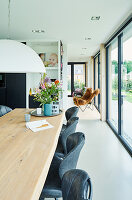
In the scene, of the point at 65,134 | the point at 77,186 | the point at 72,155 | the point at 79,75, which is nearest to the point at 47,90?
the point at 65,134

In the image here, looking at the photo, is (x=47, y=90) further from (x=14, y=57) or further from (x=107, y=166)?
(x=107, y=166)

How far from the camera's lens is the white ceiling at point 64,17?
271cm

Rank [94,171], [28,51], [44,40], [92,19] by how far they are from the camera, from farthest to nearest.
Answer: [44,40]
[92,19]
[94,171]
[28,51]

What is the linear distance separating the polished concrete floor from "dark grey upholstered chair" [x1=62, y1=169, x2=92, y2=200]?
1331mm

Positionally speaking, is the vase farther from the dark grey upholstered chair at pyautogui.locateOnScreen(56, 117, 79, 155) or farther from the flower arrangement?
the dark grey upholstered chair at pyautogui.locateOnScreen(56, 117, 79, 155)

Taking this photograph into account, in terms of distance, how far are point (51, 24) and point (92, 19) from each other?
88 centimetres

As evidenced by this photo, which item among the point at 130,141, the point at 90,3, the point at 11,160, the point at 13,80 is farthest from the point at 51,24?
the point at 11,160

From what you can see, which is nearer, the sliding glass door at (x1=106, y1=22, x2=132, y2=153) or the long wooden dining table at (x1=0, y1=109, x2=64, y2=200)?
the long wooden dining table at (x1=0, y1=109, x2=64, y2=200)

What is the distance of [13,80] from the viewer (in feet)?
16.6

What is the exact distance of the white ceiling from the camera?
8.89 feet

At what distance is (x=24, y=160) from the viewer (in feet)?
3.91

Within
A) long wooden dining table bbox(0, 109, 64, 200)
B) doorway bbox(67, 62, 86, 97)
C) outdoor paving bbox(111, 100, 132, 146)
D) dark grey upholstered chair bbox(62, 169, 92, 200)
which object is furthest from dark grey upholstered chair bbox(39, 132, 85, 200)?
doorway bbox(67, 62, 86, 97)

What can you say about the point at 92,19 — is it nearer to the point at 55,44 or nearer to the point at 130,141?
the point at 55,44

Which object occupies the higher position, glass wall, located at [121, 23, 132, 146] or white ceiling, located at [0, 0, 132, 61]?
white ceiling, located at [0, 0, 132, 61]
